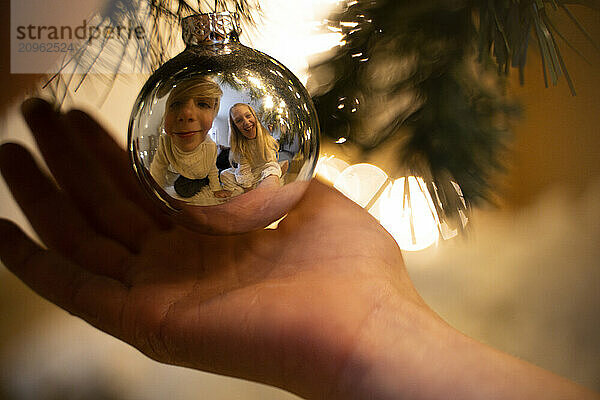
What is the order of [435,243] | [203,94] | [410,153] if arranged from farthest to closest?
1. [435,243]
2. [410,153]
3. [203,94]

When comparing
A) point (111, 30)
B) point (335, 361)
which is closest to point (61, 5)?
point (111, 30)

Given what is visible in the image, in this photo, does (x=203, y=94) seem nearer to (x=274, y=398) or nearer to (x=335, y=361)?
(x=335, y=361)

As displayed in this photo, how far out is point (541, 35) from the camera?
0.32 meters

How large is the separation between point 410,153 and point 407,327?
4.8 inches

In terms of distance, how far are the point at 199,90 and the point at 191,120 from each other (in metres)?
0.02

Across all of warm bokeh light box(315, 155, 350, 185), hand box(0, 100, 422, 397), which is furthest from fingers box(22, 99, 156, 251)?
warm bokeh light box(315, 155, 350, 185)

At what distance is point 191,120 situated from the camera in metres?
0.27

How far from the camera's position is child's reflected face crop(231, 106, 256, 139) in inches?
10.5

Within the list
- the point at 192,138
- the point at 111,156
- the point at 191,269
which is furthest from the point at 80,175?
the point at 192,138

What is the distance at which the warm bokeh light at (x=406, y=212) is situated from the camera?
458 mm

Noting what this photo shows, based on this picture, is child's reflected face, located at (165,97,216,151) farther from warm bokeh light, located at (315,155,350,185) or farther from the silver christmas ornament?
warm bokeh light, located at (315,155,350,185)

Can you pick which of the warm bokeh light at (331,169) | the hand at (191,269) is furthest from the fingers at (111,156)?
the warm bokeh light at (331,169)

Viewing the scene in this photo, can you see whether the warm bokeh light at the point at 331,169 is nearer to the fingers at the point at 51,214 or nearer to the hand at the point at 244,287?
the hand at the point at 244,287

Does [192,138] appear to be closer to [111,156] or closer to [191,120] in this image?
[191,120]
